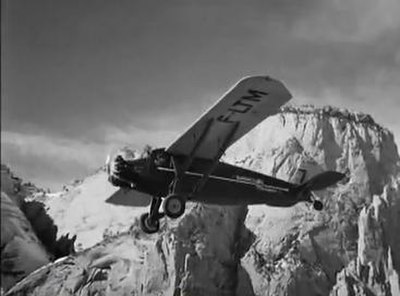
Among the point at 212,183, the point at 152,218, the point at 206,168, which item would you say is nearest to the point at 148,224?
the point at 152,218

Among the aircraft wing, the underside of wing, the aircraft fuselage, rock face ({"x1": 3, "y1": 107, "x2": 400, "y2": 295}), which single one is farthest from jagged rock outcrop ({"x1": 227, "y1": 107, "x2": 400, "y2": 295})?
the aircraft wing

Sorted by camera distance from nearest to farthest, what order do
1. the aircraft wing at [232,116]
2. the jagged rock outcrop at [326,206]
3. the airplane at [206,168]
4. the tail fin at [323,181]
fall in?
1. the aircraft wing at [232,116]
2. the airplane at [206,168]
3. the tail fin at [323,181]
4. the jagged rock outcrop at [326,206]

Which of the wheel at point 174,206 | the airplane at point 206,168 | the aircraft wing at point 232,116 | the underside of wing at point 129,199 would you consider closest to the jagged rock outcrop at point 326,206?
the underside of wing at point 129,199

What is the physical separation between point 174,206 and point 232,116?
8.41 feet

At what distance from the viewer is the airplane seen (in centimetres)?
1385

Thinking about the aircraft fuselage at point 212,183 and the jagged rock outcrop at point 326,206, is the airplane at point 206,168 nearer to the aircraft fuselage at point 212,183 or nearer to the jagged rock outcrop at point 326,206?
the aircraft fuselage at point 212,183

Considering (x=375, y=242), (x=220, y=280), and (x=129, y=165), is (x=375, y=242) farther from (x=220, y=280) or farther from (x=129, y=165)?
(x=129, y=165)

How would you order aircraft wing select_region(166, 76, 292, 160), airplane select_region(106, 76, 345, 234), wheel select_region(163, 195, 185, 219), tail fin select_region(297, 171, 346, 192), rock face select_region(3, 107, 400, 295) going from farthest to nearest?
1. rock face select_region(3, 107, 400, 295)
2. tail fin select_region(297, 171, 346, 192)
3. wheel select_region(163, 195, 185, 219)
4. airplane select_region(106, 76, 345, 234)
5. aircraft wing select_region(166, 76, 292, 160)

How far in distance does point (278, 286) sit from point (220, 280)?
16.3ft

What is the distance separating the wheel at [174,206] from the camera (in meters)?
14.3

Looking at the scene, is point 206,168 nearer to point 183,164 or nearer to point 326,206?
point 183,164

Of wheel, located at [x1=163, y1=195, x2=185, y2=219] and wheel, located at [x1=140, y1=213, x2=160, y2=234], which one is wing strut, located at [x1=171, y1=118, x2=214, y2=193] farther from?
wheel, located at [x1=140, y1=213, x2=160, y2=234]

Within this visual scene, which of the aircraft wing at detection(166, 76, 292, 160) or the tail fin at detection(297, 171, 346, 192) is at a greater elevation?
the aircraft wing at detection(166, 76, 292, 160)

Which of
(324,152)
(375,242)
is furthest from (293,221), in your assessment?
(324,152)
